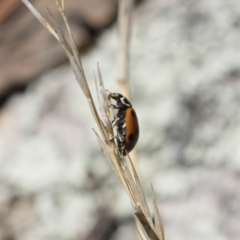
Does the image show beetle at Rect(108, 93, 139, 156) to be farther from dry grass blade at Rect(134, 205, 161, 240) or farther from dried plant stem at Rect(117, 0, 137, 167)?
dry grass blade at Rect(134, 205, 161, 240)

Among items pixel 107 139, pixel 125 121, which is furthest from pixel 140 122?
pixel 107 139

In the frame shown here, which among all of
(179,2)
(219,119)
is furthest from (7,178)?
(179,2)

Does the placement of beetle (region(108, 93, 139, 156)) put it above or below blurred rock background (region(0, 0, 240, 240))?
below

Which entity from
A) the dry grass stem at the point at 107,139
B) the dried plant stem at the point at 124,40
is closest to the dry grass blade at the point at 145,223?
the dry grass stem at the point at 107,139

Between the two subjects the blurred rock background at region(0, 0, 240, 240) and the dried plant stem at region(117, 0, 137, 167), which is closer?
the dried plant stem at region(117, 0, 137, 167)

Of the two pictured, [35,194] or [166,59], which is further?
[166,59]

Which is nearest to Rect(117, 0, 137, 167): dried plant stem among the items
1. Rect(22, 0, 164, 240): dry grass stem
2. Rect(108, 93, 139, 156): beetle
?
Rect(108, 93, 139, 156): beetle

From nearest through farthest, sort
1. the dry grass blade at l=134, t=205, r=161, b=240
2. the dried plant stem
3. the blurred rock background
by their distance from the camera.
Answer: the dry grass blade at l=134, t=205, r=161, b=240, the dried plant stem, the blurred rock background

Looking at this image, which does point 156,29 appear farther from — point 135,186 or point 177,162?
point 135,186

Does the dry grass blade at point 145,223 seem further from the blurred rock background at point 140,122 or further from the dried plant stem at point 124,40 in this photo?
the blurred rock background at point 140,122
